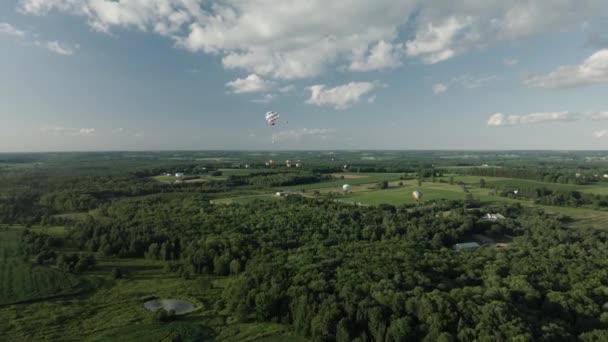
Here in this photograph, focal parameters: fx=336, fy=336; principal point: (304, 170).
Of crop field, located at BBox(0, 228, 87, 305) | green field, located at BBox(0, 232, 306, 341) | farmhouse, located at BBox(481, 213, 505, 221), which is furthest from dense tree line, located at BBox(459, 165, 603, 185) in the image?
crop field, located at BBox(0, 228, 87, 305)

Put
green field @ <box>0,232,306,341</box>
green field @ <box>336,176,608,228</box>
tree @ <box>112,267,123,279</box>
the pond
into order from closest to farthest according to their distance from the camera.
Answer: green field @ <box>0,232,306,341</box>
the pond
tree @ <box>112,267,123,279</box>
green field @ <box>336,176,608,228</box>

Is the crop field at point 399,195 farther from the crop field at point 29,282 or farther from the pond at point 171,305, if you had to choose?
the crop field at point 29,282

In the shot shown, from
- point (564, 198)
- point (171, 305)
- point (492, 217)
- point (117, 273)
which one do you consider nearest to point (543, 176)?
point (564, 198)

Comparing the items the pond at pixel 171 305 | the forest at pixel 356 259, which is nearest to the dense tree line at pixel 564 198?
the forest at pixel 356 259

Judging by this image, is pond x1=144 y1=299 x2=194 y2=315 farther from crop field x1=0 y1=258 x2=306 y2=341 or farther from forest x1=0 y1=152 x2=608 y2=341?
forest x1=0 y1=152 x2=608 y2=341

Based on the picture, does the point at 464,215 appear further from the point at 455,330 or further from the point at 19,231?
the point at 19,231

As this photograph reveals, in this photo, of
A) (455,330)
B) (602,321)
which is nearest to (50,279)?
(455,330)

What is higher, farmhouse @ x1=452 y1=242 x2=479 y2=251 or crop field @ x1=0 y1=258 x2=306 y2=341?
farmhouse @ x1=452 y1=242 x2=479 y2=251
